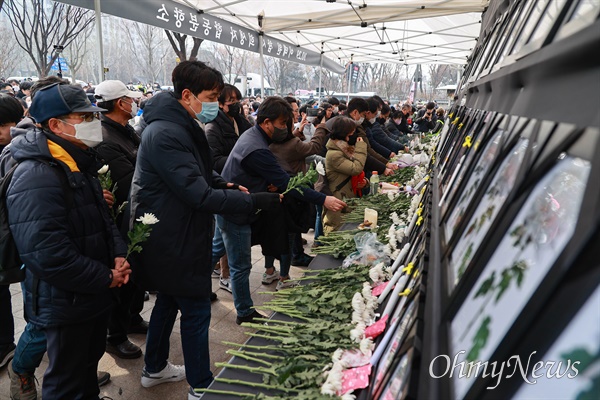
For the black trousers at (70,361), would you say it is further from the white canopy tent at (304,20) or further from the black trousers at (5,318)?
the white canopy tent at (304,20)

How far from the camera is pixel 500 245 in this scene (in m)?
0.79

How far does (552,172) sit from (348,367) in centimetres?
110

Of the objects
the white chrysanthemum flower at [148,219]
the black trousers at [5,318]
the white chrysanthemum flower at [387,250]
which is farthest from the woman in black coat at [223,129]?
the white chrysanthemum flower at [387,250]

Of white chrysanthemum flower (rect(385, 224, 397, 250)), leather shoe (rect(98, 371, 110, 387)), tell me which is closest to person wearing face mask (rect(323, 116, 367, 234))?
white chrysanthemum flower (rect(385, 224, 397, 250))

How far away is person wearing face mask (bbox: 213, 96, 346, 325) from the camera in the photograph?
3.28 meters

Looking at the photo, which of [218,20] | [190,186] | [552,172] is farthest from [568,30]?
[218,20]

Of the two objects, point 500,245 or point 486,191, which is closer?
point 500,245

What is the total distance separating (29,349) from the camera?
7.77 ft

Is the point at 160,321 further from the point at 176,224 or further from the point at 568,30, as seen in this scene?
the point at 568,30

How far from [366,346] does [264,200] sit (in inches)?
57.4

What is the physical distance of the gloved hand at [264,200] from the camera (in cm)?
279

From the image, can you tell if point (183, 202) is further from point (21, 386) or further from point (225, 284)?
point (225, 284)

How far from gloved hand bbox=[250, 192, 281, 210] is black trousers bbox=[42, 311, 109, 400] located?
3.57 feet

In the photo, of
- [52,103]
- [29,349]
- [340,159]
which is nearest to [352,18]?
[340,159]
